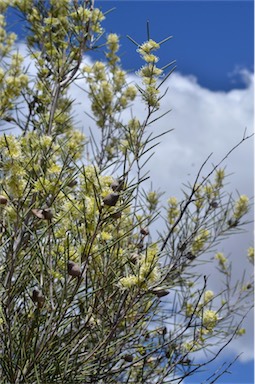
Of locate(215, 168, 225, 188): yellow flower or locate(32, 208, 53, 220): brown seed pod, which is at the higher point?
locate(215, 168, 225, 188): yellow flower

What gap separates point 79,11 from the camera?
6.32 ft

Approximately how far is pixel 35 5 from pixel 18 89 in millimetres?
514

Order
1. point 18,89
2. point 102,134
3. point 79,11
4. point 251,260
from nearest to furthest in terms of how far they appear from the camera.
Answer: point 79,11 → point 18,89 → point 102,134 → point 251,260

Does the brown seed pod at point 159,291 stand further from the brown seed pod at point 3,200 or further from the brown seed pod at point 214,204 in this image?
the brown seed pod at point 214,204

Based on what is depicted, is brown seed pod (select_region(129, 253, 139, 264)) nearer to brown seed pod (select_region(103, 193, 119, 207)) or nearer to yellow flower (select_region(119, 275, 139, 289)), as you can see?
yellow flower (select_region(119, 275, 139, 289))

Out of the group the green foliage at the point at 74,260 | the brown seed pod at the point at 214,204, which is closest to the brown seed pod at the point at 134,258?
the green foliage at the point at 74,260

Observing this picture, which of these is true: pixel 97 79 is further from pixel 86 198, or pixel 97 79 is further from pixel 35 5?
pixel 86 198

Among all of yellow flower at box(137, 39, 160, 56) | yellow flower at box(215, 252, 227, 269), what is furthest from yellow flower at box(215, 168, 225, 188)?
yellow flower at box(137, 39, 160, 56)

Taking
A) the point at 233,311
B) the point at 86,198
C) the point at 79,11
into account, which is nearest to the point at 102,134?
the point at 79,11

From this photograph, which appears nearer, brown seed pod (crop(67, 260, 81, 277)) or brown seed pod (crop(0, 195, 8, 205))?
brown seed pod (crop(67, 260, 81, 277))

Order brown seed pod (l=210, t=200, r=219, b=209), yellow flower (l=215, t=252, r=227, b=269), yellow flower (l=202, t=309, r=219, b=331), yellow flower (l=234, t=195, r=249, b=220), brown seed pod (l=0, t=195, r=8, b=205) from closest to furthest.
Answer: brown seed pod (l=0, t=195, r=8, b=205) < yellow flower (l=202, t=309, r=219, b=331) < brown seed pod (l=210, t=200, r=219, b=209) < yellow flower (l=234, t=195, r=249, b=220) < yellow flower (l=215, t=252, r=227, b=269)

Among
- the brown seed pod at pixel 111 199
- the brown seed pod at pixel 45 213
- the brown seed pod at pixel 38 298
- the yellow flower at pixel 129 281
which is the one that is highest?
the brown seed pod at pixel 45 213

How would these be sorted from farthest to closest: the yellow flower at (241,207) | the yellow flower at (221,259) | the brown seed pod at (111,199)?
the yellow flower at (221,259) → the yellow flower at (241,207) → the brown seed pod at (111,199)

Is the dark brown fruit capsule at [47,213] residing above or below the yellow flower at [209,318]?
above
